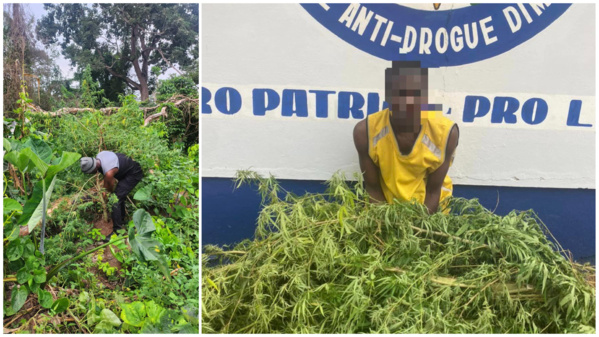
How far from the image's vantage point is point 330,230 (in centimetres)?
251

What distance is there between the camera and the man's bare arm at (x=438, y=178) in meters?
2.68

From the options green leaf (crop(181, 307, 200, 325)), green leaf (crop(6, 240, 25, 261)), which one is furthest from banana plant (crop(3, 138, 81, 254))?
green leaf (crop(181, 307, 200, 325))

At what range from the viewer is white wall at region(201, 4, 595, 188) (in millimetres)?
2945

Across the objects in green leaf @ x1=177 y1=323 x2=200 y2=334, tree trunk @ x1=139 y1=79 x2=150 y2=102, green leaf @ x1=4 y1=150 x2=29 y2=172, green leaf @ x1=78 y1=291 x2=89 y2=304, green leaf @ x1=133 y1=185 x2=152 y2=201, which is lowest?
green leaf @ x1=78 y1=291 x2=89 y2=304

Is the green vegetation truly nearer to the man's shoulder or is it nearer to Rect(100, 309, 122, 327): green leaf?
Rect(100, 309, 122, 327): green leaf

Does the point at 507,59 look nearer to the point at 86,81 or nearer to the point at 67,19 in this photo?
the point at 67,19

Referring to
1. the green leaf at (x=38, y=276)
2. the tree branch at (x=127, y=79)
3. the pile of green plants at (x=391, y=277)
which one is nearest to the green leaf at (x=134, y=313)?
the pile of green plants at (x=391, y=277)

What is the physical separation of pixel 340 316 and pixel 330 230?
1.51 feet

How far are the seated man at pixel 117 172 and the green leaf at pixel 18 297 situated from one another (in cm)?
94

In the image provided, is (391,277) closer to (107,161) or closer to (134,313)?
(134,313)

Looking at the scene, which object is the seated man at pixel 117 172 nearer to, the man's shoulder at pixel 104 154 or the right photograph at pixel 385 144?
the man's shoulder at pixel 104 154

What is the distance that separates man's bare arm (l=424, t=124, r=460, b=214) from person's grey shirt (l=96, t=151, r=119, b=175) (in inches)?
89.9

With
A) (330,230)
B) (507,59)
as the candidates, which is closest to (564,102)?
(507,59)

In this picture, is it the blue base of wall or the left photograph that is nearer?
the left photograph
